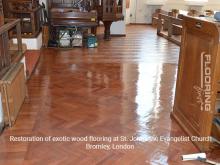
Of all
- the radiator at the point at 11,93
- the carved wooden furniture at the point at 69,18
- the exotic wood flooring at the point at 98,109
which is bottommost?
the exotic wood flooring at the point at 98,109

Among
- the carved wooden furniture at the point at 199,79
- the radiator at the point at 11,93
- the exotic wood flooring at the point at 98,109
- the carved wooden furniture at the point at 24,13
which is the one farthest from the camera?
the carved wooden furniture at the point at 24,13

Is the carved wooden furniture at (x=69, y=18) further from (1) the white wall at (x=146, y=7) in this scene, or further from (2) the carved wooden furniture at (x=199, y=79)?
(1) the white wall at (x=146, y=7)

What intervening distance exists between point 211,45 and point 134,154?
1.11 meters

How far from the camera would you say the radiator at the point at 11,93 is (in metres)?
2.83

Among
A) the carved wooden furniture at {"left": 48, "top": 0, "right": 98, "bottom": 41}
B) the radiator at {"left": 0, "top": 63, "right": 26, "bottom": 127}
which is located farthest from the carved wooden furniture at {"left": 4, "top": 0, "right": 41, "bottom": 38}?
the radiator at {"left": 0, "top": 63, "right": 26, "bottom": 127}

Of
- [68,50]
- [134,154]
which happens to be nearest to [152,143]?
[134,154]

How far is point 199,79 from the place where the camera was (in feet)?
8.19

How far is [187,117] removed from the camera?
2826mm

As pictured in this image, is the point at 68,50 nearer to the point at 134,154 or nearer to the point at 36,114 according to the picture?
the point at 36,114

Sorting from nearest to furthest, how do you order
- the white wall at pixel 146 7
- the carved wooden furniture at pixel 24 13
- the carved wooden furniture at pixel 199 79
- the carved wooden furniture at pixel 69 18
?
the carved wooden furniture at pixel 199 79 → the carved wooden furniture at pixel 24 13 → the carved wooden furniture at pixel 69 18 → the white wall at pixel 146 7

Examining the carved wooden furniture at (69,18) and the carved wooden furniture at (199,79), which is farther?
the carved wooden furniture at (69,18)
